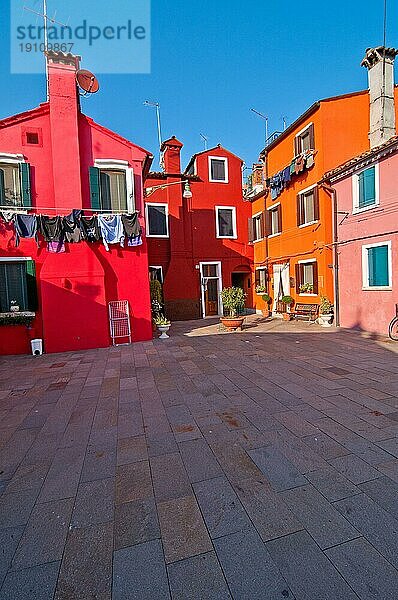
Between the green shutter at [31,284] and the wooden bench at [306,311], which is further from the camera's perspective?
the wooden bench at [306,311]

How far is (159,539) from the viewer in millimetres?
2158

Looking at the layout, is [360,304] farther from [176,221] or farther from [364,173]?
[176,221]

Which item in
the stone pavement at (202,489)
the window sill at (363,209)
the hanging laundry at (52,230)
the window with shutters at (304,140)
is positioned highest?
the window with shutters at (304,140)

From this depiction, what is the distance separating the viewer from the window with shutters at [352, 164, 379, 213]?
10.1 meters

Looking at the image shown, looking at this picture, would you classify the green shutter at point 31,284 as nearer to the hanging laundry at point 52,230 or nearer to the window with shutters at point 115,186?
the hanging laundry at point 52,230

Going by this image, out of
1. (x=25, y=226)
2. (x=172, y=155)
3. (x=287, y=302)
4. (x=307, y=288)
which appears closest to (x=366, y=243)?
(x=307, y=288)

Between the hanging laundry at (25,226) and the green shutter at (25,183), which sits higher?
the green shutter at (25,183)

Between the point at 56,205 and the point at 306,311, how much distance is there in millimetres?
10676

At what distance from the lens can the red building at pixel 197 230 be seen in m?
16.3

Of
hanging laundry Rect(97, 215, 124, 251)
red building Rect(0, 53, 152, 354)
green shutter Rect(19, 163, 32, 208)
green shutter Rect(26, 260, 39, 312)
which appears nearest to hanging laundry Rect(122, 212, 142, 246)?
hanging laundry Rect(97, 215, 124, 251)

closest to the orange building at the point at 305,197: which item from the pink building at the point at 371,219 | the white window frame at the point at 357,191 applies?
the pink building at the point at 371,219

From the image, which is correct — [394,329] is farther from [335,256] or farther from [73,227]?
[73,227]

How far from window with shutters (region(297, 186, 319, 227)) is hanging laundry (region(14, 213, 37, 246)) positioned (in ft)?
→ 34.6

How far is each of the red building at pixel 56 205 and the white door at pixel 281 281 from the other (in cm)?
871
